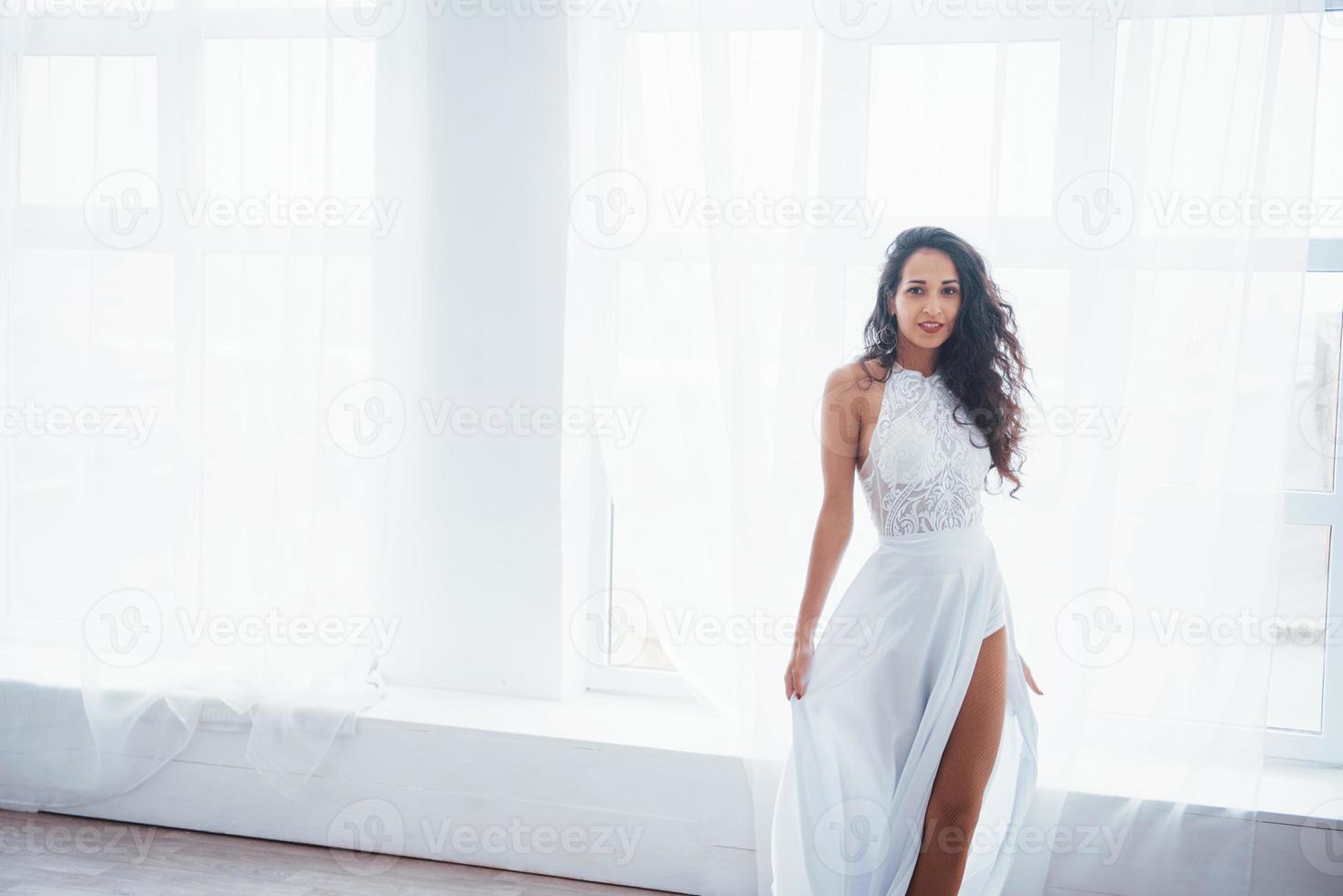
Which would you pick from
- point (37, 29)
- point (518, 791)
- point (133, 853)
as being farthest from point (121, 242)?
point (518, 791)

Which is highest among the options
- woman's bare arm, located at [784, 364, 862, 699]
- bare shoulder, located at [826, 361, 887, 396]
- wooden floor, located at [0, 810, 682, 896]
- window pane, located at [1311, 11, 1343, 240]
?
window pane, located at [1311, 11, 1343, 240]

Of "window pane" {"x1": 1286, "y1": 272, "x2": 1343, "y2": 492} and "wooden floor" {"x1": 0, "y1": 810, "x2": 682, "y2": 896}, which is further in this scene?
"wooden floor" {"x1": 0, "y1": 810, "x2": 682, "y2": 896}

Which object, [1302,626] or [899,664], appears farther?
[1302,626]

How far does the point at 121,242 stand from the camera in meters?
2.70

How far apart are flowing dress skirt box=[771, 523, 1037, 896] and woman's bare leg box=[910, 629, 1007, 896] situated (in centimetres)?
2

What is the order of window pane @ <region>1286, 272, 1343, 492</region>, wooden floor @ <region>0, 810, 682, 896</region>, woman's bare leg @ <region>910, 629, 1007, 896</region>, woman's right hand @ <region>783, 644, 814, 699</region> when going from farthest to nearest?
wooden floor @ <region>0, 810, 682, 896</region>, window pane @ <region>1286, 272, 1343, 492</region>, woman's right hand @ <region>783, 644, 814, 699</region>, woman's bare leg @ <region>910, 629, 1007, 896</region>

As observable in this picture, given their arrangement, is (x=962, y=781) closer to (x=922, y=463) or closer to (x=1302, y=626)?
(x=922, y=463)

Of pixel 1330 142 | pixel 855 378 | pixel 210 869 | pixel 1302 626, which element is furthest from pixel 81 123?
pixel 1302 626

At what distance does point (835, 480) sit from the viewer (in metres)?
2.02

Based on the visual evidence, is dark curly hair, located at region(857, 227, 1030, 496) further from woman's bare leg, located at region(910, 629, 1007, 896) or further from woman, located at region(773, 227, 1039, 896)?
woman's bare leg, located at region(910, 629, 1007, 896)

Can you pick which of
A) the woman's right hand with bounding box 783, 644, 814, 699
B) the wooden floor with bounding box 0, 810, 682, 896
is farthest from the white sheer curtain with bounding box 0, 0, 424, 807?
the woman's right hand with bounding box 783, 644, 814, 699

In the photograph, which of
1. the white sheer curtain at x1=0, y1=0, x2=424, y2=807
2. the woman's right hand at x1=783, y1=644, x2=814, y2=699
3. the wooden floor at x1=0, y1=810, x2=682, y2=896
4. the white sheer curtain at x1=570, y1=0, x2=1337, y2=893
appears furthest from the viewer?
the white sheer curtain at x1=0, y1=0, x2=424, y2=807

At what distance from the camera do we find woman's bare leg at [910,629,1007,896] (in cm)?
193

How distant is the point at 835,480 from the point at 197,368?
5.50 ft
